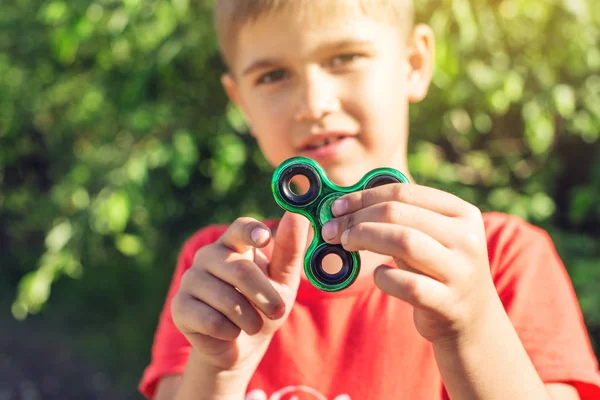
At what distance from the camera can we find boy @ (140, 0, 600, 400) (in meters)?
0.94

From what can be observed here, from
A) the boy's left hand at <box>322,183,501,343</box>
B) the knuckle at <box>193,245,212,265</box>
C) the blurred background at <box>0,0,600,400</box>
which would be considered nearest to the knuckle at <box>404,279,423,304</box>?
the boy's left hand at <box>322,183,501,343</box>

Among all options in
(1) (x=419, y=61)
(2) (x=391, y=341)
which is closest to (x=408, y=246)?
(2) (x=391, y=341)

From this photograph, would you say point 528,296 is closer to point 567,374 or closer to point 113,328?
point 567,374

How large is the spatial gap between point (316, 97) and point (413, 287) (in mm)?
590

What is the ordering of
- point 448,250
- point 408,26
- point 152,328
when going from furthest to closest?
1. point 152,328
2. point 408,26
3. point 448,250

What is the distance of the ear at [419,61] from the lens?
167cm

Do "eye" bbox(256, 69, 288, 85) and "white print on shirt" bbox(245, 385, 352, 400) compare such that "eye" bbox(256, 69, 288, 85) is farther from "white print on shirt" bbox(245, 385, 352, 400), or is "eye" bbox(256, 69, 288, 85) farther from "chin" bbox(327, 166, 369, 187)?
"white print on shirt" bbox(245, 385, 352, 400)

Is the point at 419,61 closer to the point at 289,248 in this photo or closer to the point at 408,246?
the point at 289,248

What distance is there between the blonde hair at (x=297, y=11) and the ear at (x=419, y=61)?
4cm

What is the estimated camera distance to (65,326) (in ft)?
15.6

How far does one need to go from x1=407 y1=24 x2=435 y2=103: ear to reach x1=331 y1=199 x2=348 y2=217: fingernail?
0.75m

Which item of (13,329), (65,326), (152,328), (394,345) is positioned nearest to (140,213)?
(152,328)

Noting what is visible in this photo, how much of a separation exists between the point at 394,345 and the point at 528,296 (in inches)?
11.4

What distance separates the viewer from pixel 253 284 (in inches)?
41.1
